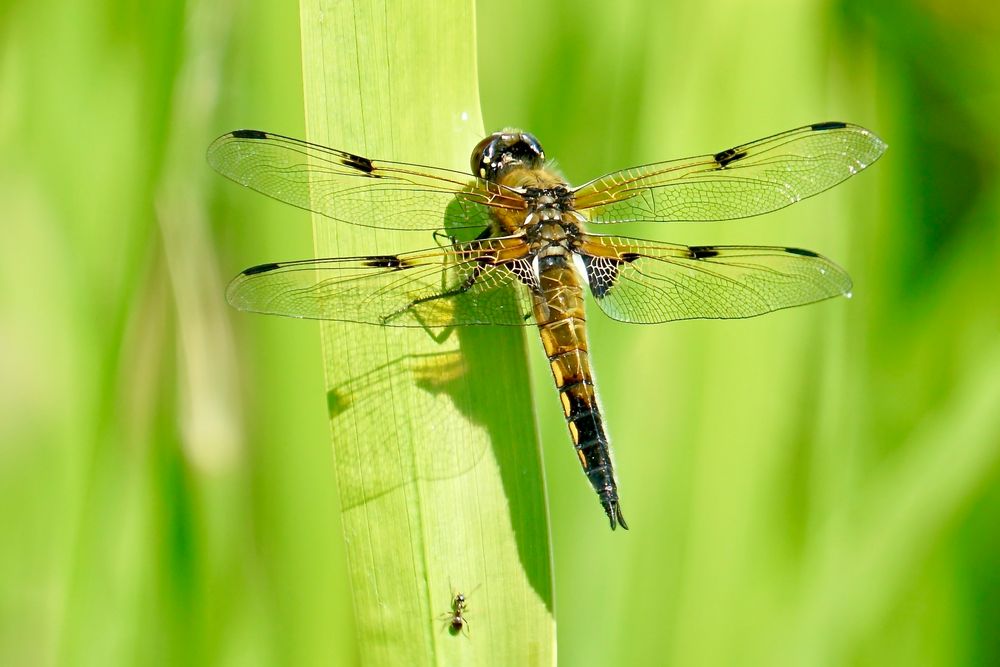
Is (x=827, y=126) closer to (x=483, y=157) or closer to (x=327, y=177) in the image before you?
(x=483, y=157)

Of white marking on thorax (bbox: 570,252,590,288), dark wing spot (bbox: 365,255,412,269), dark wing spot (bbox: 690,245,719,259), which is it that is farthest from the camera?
white marking on thorax (bbox: 570,252,590,288)

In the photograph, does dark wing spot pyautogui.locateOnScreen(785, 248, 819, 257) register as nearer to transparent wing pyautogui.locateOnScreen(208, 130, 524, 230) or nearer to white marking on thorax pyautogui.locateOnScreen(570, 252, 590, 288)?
white marking on thorax pyautogui.locateOnScreen(570, 252, 590, 288)

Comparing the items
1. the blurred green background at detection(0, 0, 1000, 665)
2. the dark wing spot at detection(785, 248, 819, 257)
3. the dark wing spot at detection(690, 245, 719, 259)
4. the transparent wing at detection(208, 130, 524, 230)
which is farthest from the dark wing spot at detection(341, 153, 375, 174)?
the dark wing spot at detection(785, 248, 819, 257)

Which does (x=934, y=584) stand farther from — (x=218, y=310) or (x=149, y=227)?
(x=149, y=227)

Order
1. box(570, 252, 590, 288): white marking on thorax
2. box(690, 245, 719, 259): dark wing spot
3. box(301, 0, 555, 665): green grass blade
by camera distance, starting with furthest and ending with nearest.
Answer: box(570, 252, 590, 288): white marking on thorax → box(690, 245, 719, 259): dark wing spot → box(301, 0, 555, 665): green grass blade

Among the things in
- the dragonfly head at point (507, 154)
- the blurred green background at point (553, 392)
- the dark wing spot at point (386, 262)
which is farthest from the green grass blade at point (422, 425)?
the dragonfly head at point (507, 154)

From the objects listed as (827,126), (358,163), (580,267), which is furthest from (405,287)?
(827,126)

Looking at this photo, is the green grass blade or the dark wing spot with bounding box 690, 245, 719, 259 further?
the dark wing spot with bounding box 690, 245, 719, 259
